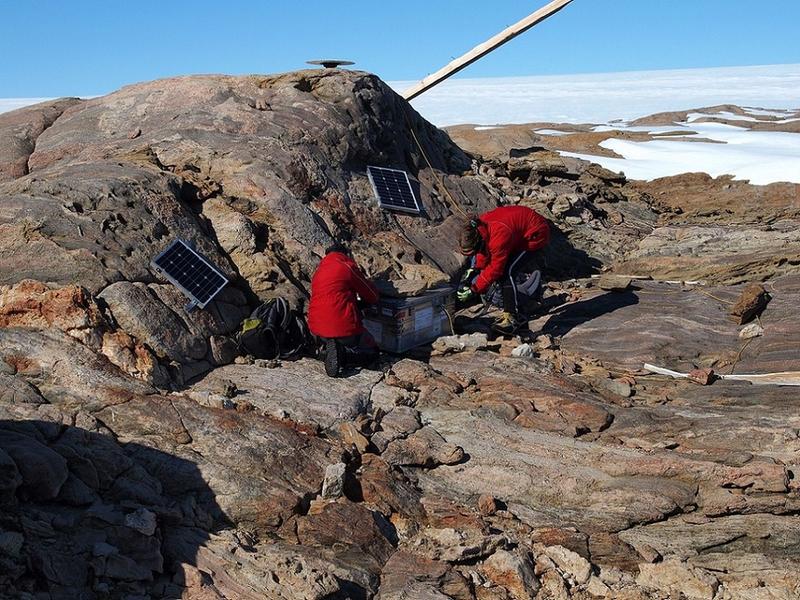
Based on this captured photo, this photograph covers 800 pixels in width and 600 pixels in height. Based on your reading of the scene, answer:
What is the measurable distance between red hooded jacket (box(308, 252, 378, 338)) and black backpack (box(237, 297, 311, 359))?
31cm

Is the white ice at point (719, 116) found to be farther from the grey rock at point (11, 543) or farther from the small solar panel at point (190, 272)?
the grey rock at point (11, 543)

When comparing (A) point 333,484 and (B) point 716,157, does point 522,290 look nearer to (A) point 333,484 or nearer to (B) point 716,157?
(A) point 333,484

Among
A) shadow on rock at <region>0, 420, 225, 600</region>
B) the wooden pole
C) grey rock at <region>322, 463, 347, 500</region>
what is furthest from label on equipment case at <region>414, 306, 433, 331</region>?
A: the wooden pole

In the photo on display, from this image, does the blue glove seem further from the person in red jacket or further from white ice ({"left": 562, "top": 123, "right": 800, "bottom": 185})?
white ice ({"left": 562, "top": 123, "right": 800, "bottom": 185})

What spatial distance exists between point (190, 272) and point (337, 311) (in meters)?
1.70

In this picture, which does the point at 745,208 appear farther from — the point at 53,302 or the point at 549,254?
the point at 53,302

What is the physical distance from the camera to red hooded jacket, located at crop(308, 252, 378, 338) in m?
9.19

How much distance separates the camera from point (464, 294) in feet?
35.6

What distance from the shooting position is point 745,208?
18.0 meters

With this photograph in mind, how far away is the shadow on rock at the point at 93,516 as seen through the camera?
5336mm

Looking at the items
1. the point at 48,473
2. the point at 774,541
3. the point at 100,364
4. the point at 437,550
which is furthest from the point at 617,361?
the point at 48,473

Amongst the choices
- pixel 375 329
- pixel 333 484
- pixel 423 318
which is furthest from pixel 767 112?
pixel 333 484

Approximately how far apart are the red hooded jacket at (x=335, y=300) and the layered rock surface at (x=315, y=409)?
50 centimetres

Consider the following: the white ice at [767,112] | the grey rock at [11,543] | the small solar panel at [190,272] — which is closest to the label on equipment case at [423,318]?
the small solar panel at [190,272]
